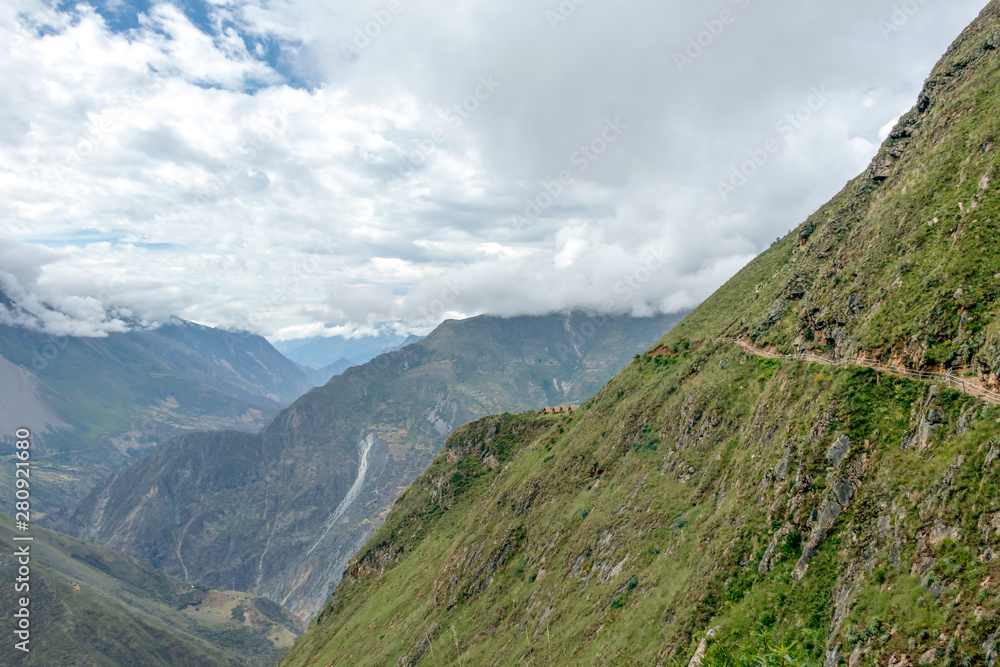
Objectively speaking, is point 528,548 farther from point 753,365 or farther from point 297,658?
point 297,658

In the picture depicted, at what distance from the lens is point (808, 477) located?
37.6m

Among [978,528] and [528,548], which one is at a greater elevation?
[978,528]

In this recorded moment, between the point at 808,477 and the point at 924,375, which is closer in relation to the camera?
the point at 924,375

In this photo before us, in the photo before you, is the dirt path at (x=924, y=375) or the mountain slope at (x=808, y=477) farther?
the dirt path at (x=924, y=375)

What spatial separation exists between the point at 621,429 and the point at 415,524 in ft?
258

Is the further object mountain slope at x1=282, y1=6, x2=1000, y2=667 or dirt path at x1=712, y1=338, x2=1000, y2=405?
dirt path at x1=712, y1=338, x2=1000, y2=405

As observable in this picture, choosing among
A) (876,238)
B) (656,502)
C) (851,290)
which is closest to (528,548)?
(656,502)

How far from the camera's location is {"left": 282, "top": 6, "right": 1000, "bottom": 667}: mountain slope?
27.4m

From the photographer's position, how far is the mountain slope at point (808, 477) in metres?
27.4

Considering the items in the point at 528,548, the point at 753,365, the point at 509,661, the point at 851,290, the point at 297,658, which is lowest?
the point at 297,658

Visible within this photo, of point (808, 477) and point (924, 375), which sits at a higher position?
point (924, 375)

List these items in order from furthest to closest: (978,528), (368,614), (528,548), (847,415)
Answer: (368,614) < (528,548) < (847,415) < (978,528)

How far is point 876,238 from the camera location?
167 feet

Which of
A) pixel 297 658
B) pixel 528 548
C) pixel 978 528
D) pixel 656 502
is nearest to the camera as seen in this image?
pixel 978 528
